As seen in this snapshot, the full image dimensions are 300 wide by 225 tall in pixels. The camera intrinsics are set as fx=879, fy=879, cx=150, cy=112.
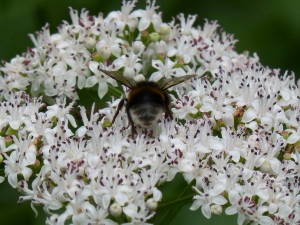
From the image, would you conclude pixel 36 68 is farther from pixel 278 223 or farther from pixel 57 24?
pixel 278 223

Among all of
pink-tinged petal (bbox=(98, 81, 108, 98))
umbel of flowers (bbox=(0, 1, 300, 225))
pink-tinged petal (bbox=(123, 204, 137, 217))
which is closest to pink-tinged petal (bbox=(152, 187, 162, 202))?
umbel of flowers (bbox=(0, 1, 300, 225))

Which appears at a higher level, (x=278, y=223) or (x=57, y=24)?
(x=57, y=24)

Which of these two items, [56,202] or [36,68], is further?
[36,68]

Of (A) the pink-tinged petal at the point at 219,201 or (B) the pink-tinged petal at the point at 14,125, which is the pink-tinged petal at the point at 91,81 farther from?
(A) the pink-tinged petal at the point at 219,201

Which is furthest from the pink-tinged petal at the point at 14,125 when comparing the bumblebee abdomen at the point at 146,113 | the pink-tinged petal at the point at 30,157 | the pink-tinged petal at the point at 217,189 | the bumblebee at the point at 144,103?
the pink-tinged petal at the point at 217,189

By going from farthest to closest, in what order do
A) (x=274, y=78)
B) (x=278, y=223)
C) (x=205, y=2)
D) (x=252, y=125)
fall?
1. (x=205, y=2)
2. (x=274, y=78)
3. (x=252, y=125)
4. (x=278, y=223)

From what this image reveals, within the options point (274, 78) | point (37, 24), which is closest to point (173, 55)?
point (274, 78)
